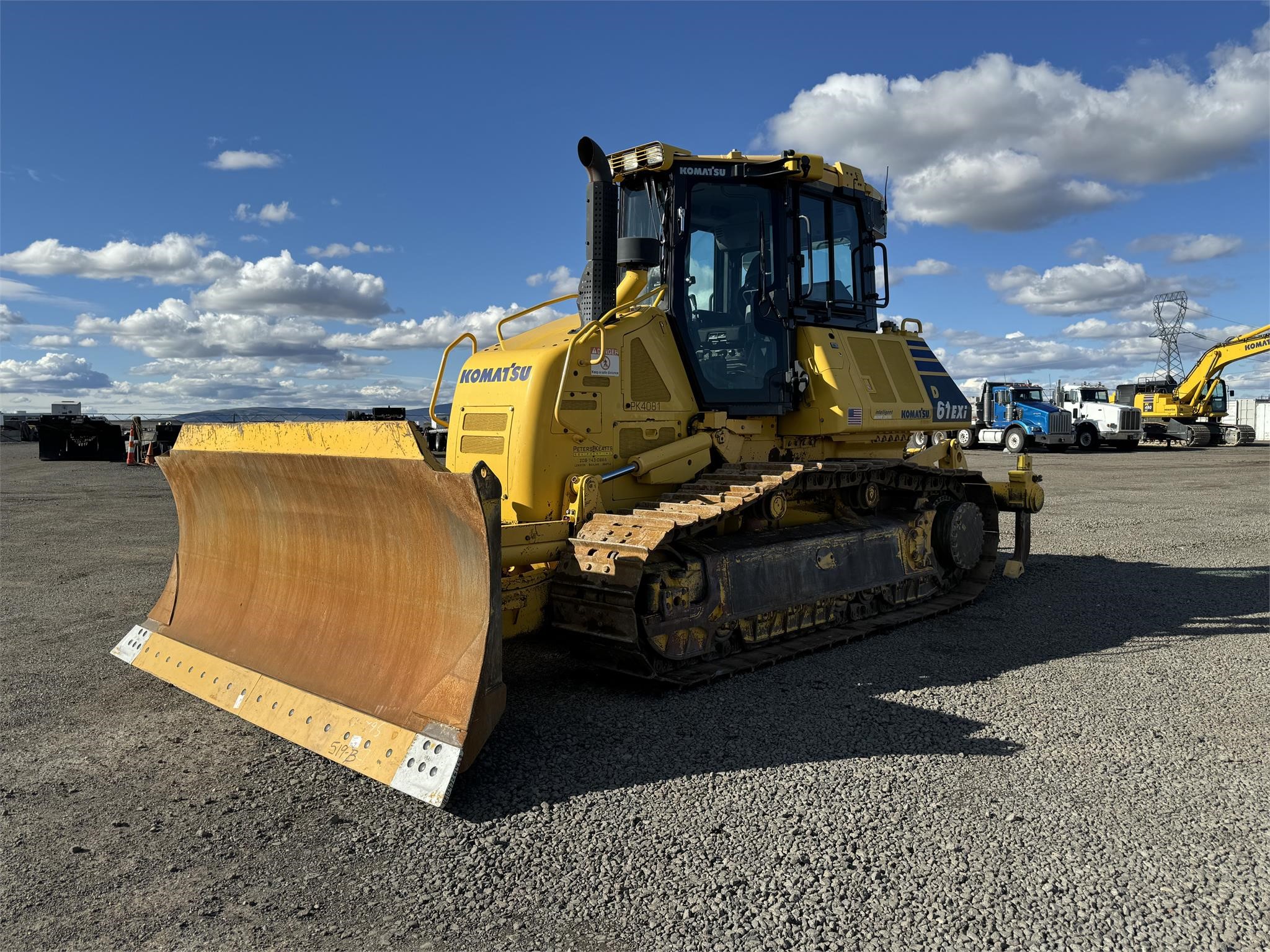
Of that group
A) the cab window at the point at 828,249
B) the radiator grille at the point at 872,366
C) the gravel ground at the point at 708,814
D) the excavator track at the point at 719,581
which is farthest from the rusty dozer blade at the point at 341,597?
the radiator grille at the point at 872,366

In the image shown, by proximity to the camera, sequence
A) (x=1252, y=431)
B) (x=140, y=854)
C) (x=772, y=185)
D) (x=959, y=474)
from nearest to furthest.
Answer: (x=140, y=854) < (x=772, y=185) < (x=959, y=474) < (x=1252, y=431)

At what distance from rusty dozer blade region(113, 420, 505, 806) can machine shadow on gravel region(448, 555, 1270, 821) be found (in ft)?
1.68

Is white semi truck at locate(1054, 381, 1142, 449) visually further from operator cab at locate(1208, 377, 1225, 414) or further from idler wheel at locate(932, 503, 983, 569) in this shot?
idler wheel at locate(932, 503, 983, 569)

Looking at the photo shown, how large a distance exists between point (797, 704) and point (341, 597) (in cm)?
274

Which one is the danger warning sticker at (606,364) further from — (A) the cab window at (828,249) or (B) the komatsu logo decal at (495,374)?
(A) the cab window at (828,249)

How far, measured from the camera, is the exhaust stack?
6.30 meters

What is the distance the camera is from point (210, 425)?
616 centimetres

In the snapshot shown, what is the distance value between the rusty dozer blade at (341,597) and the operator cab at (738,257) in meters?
2.87

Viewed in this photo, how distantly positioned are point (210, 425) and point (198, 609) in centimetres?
125

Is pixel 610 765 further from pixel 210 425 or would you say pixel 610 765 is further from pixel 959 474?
pixel 959 474

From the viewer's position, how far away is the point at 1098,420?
34562 millimetres

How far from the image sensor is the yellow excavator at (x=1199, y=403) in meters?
36.2

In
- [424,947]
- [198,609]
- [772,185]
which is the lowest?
[424,947]

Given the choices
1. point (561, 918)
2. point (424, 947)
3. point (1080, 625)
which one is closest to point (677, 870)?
point (561, 918)
